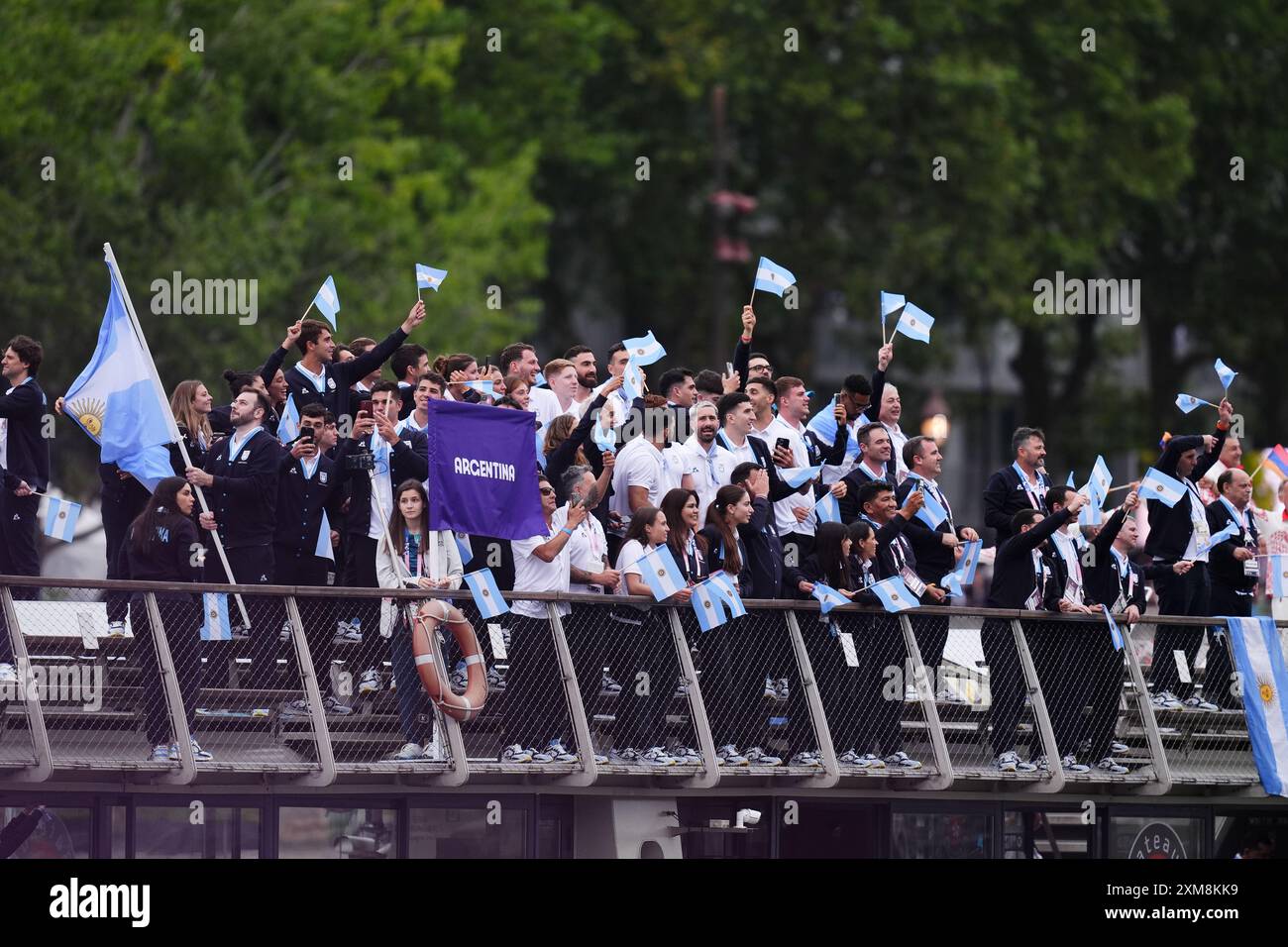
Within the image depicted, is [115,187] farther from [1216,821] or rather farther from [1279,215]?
[1279,215]

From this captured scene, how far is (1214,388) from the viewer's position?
6800cm

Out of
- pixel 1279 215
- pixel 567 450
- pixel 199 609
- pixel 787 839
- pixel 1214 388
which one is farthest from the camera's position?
pixel 1214 388

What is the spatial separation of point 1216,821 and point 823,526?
5299 millimetres

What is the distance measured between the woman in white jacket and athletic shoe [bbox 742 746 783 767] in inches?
102

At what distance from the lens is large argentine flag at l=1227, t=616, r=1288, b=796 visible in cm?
2231

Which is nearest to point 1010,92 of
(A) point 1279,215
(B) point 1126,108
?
(B) point 1126,108

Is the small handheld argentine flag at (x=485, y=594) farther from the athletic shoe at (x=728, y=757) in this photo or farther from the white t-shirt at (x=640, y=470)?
the athletic shoe at (x=728, y=757)

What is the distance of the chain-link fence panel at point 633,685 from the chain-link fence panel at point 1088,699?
3.25 metres

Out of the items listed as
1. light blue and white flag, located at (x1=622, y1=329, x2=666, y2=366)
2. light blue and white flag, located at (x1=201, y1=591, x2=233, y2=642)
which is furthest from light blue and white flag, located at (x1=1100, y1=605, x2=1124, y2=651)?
light blue and white flag, located at (x1=201, y1=591, x2=233, y2=642)

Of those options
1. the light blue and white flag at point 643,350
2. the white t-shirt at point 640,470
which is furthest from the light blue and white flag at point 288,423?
the light blue and white flag at point 643,350

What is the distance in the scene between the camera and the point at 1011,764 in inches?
826

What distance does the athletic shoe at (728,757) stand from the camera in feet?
64.4

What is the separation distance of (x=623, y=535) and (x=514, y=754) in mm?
2252

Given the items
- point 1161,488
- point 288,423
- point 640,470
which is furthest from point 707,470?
point 1161,488
